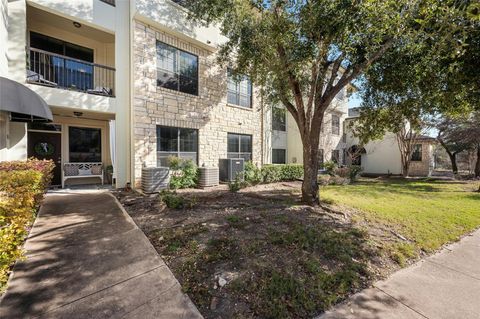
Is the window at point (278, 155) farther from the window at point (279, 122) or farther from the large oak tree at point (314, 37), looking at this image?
the large oak tree at point (314, 37)

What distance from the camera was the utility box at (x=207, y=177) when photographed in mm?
10539

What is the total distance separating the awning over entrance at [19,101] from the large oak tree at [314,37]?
670 centimetres

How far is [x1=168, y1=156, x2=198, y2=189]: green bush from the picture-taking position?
981 cm

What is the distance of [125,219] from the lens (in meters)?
5.63

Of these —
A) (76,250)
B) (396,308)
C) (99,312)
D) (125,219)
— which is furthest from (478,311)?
(125,219)

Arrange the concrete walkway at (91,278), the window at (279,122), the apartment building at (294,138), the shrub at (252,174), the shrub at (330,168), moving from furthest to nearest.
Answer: the window at (279,122), the shrub at (330,168), the apartment building at (294,138), the shrub at (252,174), the concrete walkway at (91,278)

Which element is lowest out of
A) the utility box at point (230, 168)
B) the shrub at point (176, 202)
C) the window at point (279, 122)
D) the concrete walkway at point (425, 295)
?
the concrete walkway at point (425, 295)

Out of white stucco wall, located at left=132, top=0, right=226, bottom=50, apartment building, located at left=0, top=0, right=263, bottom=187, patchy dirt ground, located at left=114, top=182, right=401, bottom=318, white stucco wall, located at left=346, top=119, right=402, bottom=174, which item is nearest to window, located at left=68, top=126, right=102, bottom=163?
apartment building, located at left=0, top=0, right=263, bottom=187

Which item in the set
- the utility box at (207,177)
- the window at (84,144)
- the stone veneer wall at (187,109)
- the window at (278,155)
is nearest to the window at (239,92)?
the stone veneer wall at (187,109)

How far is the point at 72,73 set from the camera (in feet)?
31.9

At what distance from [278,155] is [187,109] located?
9067mm

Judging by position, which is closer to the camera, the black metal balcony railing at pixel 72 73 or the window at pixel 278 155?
the black metal balcony railing at pixel 72 73

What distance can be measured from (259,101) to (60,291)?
13476 millimetres

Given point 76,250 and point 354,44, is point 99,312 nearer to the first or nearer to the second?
point 76,250
